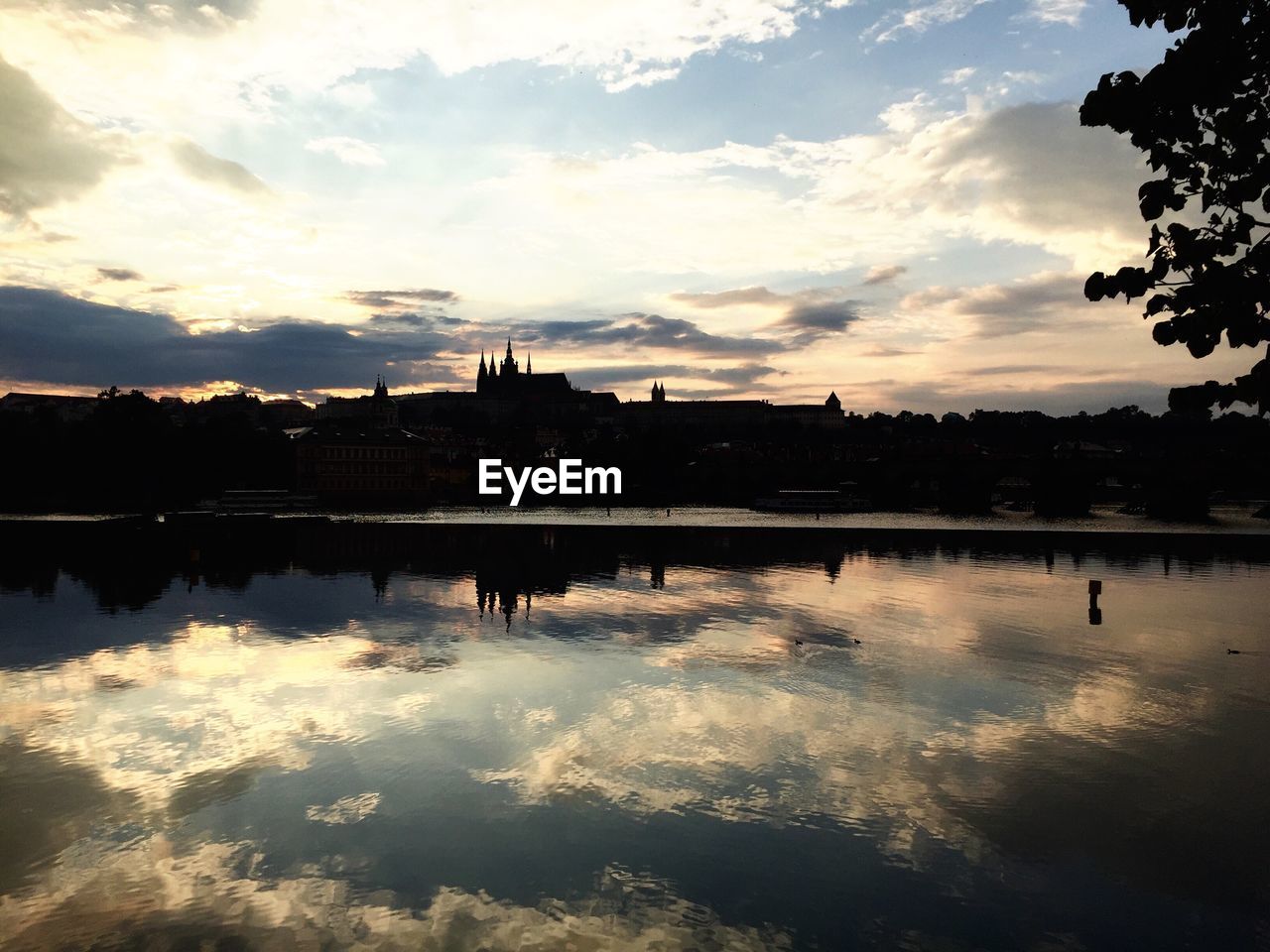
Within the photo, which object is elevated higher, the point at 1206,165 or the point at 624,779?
the point at 1206,165

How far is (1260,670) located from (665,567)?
33.2m

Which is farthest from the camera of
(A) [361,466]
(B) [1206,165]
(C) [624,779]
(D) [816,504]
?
(A) [361,466]

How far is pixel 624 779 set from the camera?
17.9 meters

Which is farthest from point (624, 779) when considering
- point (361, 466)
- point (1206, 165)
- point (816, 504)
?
point (361, 466)

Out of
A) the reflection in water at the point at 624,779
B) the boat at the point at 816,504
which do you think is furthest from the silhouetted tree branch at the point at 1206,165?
the boat at the point at 816,504

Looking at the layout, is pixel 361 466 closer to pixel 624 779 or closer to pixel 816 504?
pixel 816 504

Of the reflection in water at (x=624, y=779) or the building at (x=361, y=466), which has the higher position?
the building at (x=361, y=466)

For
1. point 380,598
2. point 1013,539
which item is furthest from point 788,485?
point 380,598

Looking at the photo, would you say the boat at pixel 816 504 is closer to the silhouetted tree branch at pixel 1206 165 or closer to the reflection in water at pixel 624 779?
the reflection in water at pixel 624 779

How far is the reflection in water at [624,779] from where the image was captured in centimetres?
1287

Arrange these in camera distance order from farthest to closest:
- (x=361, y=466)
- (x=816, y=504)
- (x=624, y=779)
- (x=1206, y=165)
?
(x=361, y=466), (x=816, y=504), (x=624, y=779), (x=1206, y=165)

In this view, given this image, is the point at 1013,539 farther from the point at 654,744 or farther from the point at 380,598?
the point at 654,744

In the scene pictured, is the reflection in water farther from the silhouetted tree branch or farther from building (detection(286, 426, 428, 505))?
building (detection(286, 426, 428, 505))

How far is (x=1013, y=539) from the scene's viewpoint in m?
85.8
